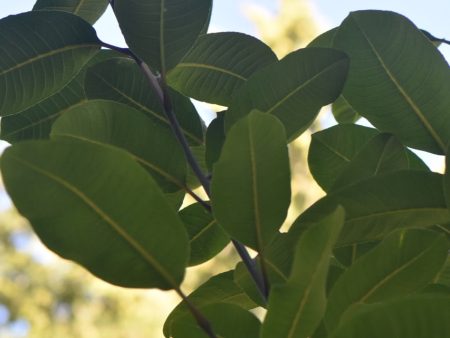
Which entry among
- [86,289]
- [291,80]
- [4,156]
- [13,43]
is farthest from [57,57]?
[86,289]

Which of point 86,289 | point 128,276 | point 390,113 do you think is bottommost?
point 86,289

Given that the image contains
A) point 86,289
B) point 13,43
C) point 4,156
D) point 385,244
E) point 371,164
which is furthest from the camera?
point 86,289

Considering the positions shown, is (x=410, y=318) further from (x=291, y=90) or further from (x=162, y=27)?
(x=162, y=27)

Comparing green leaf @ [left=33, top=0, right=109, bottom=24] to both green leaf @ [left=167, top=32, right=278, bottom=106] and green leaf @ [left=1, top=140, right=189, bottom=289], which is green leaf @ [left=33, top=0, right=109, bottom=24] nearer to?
green leaf @ [left=167, top=32, right=278, bottom=106]

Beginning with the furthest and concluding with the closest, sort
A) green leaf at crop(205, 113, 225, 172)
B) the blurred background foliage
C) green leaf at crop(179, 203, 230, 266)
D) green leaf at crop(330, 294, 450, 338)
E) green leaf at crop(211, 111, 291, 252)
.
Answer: the blurred background foliage, green leaf at crop(179, 203, 230, 266), green leaf at crop(205, 113, 225, 172), green leaf at crop(211, 111, 291, 252), green leaf at crop(330, 294, 450, 338)

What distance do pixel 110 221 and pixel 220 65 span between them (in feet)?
1.50

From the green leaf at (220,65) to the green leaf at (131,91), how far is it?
0.05 meters

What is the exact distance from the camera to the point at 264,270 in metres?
0.60

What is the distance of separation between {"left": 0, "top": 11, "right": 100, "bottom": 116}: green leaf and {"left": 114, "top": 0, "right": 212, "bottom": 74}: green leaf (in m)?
0.11

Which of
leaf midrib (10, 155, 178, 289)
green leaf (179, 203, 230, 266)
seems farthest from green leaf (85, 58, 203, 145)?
leaf midrib (10, 155, 178, 289)

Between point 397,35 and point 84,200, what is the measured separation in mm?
412

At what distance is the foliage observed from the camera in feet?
1.64

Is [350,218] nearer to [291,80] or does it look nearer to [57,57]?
[291,80]

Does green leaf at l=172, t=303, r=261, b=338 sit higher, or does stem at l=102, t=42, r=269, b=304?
stem at l=102, t=42, r=269, b=304
